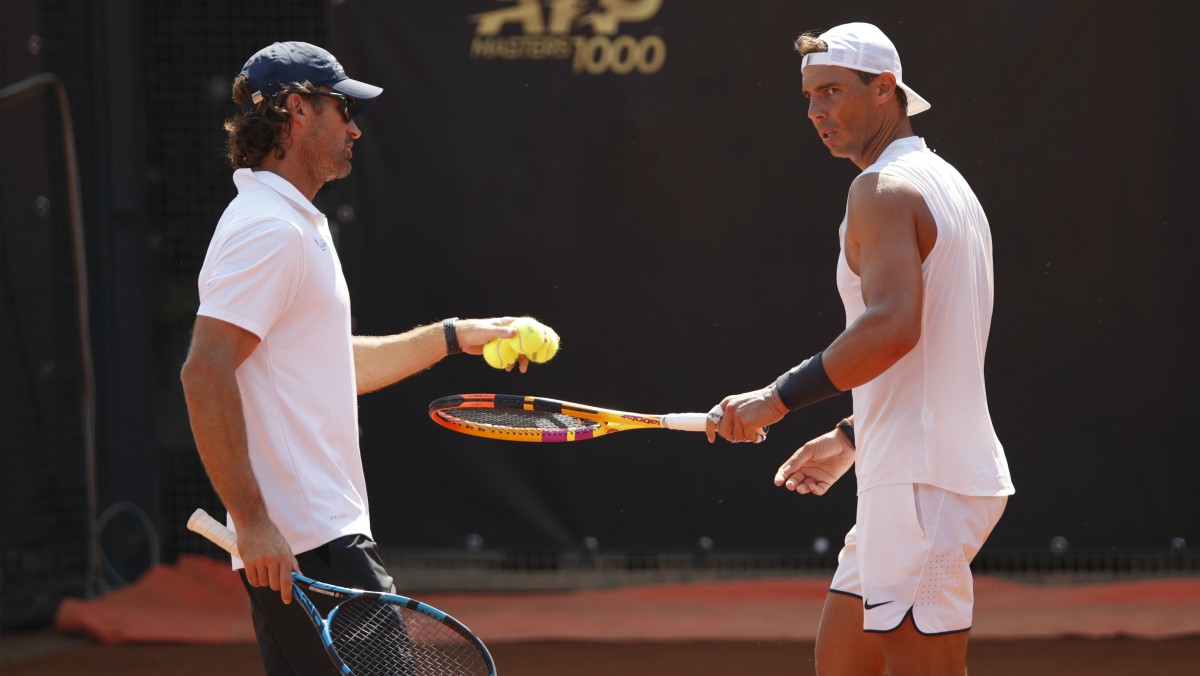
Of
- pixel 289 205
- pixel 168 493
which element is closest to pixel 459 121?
pixel 168 493

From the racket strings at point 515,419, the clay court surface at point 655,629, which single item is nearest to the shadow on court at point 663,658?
the clay court surface at point 655,629

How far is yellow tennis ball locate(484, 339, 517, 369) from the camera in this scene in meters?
3.47

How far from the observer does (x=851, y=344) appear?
2.85 m

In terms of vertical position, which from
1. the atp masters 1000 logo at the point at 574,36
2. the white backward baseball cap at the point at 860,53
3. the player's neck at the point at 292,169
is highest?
the atp masters 1000 logo at the point at 574,36

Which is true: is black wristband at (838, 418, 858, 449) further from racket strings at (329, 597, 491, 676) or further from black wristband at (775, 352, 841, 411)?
racket strings at (329, 597, 491, 676)

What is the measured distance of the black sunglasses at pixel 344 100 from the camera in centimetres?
298

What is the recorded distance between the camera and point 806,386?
A: 297 centimetres

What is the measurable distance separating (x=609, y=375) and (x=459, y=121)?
3.80 ft

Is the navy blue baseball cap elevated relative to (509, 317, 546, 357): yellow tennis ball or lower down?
elevated

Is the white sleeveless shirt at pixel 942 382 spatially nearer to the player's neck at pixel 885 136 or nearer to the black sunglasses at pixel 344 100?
the player's neck at pixel 885 136

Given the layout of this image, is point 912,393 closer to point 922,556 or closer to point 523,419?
point 922,556

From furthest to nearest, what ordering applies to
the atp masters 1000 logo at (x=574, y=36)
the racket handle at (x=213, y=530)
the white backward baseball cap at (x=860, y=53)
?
1. the atp masters 1000 logo at (x=574, y=36)
2. the white backward baseball cap at (x=860, y=53)
3. the racket handle at (x=213, y=530)

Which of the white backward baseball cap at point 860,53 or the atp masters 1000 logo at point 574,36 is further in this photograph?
the atp masters 1000 logo at point 574,36

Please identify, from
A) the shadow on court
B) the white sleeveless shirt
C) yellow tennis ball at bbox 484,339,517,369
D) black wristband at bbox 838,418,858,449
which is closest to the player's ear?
the white sleeveless shirt
